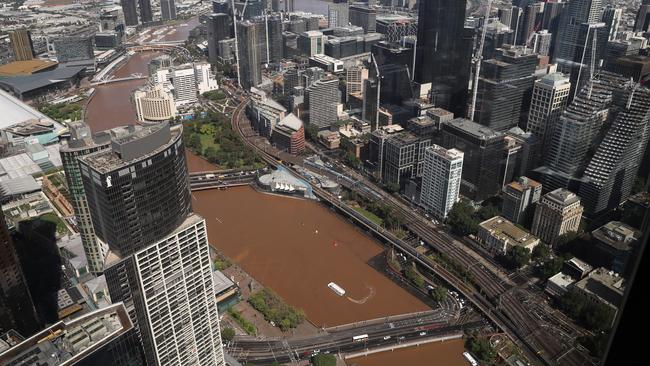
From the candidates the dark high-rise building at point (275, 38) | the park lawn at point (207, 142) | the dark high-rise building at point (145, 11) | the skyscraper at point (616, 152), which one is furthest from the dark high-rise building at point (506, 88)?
the dark high-rise building at point (145, 11)

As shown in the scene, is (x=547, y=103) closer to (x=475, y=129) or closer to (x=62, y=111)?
(x=475, y=129)

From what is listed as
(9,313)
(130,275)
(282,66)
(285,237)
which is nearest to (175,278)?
(130,275)

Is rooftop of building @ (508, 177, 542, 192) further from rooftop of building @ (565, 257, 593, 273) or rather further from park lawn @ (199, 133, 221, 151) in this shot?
park lawn @ (199, 133, 221, 151)

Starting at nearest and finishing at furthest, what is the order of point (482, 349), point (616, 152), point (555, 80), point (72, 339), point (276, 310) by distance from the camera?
point (72, 339), point (482, 349), point (276, 310), point (616, 152), point (555, 80)

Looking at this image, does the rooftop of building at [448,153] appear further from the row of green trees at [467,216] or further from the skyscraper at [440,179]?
the row of green trees at [467,216]

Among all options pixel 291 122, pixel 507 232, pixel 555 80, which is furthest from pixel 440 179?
pixel 291 122

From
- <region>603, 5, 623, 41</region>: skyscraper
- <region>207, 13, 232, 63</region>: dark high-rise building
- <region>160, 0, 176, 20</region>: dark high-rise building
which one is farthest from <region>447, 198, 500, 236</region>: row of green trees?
<region>160, 0, 176, 20</region>: dark high-rise building
